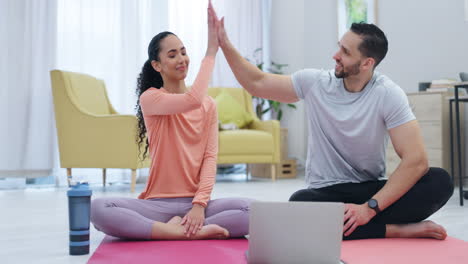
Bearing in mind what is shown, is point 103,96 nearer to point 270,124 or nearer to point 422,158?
point 270,124

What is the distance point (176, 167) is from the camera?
209 centimetres

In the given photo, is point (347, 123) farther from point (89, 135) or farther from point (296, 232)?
point (89, 135)

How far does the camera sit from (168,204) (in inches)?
81.0

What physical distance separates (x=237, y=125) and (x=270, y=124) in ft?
1.07

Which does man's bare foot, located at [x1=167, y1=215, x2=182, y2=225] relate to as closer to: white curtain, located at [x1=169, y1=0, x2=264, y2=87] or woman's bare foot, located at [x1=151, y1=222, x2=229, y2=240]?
woman's bare foot, located at [x1=151, y1=222, x2=229, y2=240]

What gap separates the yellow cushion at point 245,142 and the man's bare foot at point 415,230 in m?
2.88

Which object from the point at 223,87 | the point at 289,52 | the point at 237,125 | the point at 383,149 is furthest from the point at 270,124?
the point at 383,149

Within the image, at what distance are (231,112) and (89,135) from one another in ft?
5.08

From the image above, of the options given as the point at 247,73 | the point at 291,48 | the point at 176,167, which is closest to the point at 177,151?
the point at 176,167

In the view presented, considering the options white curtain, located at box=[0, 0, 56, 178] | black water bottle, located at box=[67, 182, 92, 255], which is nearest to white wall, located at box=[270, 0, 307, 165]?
white curtain, located at box=[0, 0, 56, 178]

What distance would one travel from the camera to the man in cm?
196

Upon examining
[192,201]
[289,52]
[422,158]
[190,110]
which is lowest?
[192,201]

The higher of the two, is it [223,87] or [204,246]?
[223,87]

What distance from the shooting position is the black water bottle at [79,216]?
1778mm
